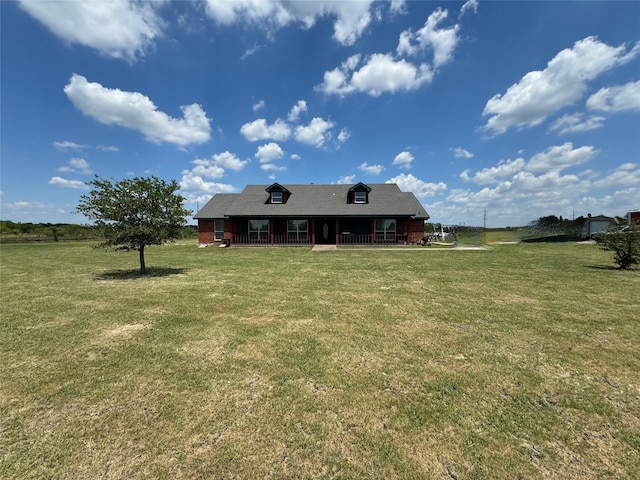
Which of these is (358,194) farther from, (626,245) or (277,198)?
(626,245)

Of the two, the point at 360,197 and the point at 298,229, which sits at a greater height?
the point at 360,197

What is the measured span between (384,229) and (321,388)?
21.4 metres

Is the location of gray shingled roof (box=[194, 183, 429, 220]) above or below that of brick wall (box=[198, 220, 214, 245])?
above

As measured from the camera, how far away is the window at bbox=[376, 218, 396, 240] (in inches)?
938

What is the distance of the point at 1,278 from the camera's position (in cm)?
1005

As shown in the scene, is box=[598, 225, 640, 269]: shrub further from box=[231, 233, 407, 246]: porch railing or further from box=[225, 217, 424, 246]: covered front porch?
box=[231, 233, 407, 246]: porch railing

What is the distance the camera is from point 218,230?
2595 centimetres

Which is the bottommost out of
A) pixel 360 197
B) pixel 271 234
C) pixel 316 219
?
pixel 271 234

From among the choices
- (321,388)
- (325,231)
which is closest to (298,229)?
(325,231)

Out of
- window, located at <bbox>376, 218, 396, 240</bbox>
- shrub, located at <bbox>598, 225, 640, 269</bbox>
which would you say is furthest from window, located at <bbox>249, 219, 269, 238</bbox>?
shrub, located at <bbox>598, 225, 640, 269</bbox>

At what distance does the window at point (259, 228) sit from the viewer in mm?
24172

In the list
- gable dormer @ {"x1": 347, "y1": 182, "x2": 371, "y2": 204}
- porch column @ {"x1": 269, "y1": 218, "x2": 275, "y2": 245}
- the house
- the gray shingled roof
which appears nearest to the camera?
the gray shingled roof

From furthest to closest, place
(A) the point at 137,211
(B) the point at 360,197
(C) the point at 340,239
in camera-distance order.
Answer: (B) the point at 360,197 < (C) the point at 340,239 < (A) the point at 137,211

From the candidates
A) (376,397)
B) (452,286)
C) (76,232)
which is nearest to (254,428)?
(376,397)
